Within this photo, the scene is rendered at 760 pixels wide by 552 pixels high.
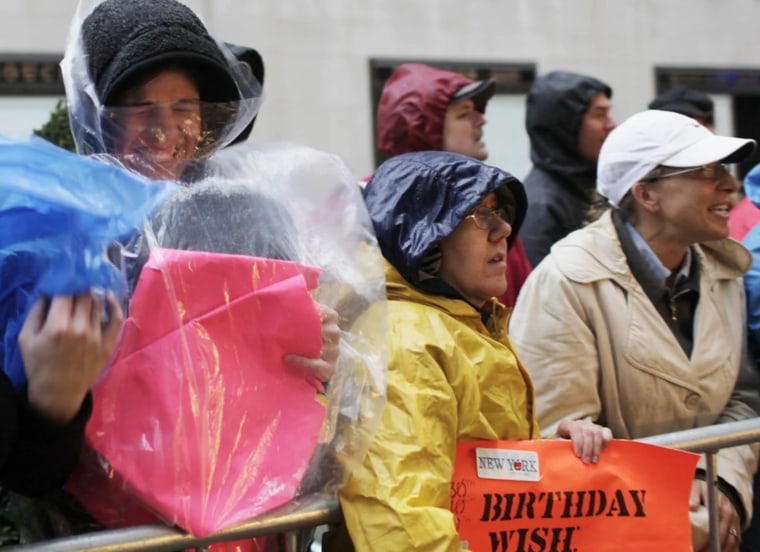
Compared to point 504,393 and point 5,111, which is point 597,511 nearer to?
point 504,393

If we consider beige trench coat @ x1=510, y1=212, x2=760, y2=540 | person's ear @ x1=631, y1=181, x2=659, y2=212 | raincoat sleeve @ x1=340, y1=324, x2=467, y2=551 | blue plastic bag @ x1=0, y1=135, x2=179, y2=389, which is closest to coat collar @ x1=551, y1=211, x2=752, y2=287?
beige trench coat @ x1=510, y1=212, x2=760, y2=540

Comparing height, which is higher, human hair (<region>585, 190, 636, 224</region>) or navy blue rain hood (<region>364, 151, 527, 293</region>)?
navy blue rain hood (<region>364, 151, 527, 293</region>)

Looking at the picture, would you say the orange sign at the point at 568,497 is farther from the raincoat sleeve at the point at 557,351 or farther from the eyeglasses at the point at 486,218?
the eyeglasses at the point at 486,218

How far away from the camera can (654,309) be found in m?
4.03

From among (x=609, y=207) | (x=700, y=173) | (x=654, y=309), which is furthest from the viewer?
(x=609, y=207)

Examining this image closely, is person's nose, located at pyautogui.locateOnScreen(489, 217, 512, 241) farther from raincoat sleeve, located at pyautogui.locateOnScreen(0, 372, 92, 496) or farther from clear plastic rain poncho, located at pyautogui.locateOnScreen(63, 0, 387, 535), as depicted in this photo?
raincoat sleeve, located at pyautogui.locateOnScreen(0, 372, 92, 496)

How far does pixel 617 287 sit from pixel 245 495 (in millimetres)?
1897

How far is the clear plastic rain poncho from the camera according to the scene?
240cm

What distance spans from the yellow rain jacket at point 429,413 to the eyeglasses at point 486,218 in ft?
0.72

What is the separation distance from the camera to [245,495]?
8.23 ft

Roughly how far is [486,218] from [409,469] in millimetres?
940

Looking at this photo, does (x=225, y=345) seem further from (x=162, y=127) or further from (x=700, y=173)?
(x=700, y=173)

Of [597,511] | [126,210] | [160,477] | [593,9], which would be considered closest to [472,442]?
[597,511]

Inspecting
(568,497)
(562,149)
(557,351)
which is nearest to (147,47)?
(568,497)
